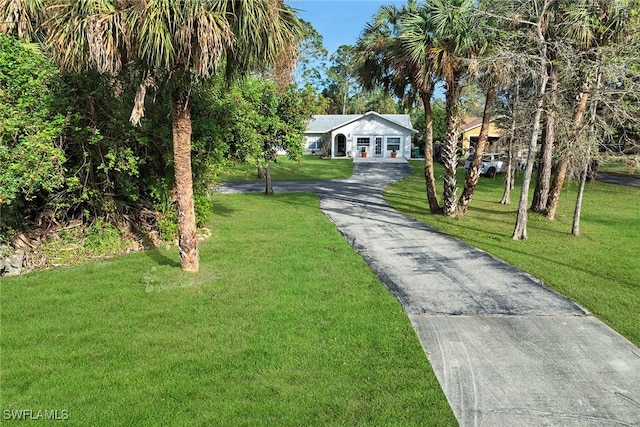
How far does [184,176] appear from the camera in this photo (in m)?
6.80

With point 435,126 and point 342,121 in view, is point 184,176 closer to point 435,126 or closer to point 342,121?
Result: point 435,126

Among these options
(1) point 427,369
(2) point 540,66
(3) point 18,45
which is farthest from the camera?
(2) point 540,66

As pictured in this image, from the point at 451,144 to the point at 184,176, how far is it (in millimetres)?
8863

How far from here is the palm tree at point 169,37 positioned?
5516mm

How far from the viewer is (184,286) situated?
6652 millimetres

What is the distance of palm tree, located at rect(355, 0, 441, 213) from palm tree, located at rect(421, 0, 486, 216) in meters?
0.30

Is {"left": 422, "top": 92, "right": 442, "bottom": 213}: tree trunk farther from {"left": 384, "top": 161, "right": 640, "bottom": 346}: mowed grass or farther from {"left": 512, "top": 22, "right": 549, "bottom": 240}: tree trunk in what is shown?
{"left": 512, "top": 22, "right": 549, "bottom": 240}: tree trunk

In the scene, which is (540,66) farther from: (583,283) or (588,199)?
(588,199)

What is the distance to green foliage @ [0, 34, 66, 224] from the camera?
6.17 m

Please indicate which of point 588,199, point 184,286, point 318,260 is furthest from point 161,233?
point 588,199

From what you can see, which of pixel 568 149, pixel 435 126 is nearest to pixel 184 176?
pixel 568 149

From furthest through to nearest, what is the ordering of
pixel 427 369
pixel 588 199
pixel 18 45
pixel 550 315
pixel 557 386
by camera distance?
pixel 588 199, pixel 18 45, pixel 550 315, pixel 427 369, pixel 557 386

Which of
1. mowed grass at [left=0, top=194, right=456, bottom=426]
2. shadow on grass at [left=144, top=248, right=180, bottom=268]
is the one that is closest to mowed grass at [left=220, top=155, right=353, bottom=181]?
shadow on grass at [left=144, top=248, right=180, bottom=268]

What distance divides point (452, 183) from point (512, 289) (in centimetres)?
683
